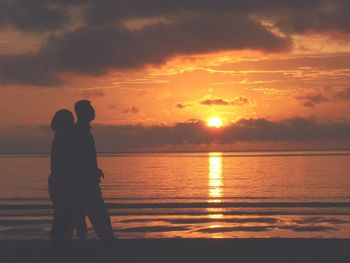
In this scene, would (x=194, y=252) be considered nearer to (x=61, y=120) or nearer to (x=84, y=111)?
(x=84, y=111)

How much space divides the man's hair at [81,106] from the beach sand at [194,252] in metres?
2.22

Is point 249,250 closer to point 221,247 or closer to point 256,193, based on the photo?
point 221,247

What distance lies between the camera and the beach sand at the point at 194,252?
9086mm

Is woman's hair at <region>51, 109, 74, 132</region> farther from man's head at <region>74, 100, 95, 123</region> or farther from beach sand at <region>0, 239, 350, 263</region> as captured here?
beach sand at <region>0, 239, 350, 263</region>

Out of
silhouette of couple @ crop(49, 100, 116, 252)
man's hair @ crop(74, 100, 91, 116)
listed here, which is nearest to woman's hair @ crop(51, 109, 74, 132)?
silhouette of couple @ crop(49, 100, 116, 252)

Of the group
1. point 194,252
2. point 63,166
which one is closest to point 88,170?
point 63,166

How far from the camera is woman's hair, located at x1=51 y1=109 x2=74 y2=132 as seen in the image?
347 inches

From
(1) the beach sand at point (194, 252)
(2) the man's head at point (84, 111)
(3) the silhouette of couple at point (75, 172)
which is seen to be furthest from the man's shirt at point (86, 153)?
(1) the beach sand at point (194, 252)

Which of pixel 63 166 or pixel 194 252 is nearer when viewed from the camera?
pixel 63 166

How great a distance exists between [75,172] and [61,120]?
83 centimetres

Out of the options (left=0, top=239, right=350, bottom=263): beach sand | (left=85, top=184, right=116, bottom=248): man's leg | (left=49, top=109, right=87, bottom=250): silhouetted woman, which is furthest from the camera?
(left=0, top=239, right=350, bottom=263): beach sand

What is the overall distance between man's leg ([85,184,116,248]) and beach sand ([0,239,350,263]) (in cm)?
34

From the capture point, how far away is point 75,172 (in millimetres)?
8820

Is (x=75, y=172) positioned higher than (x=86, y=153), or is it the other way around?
(x=86, y=153)
